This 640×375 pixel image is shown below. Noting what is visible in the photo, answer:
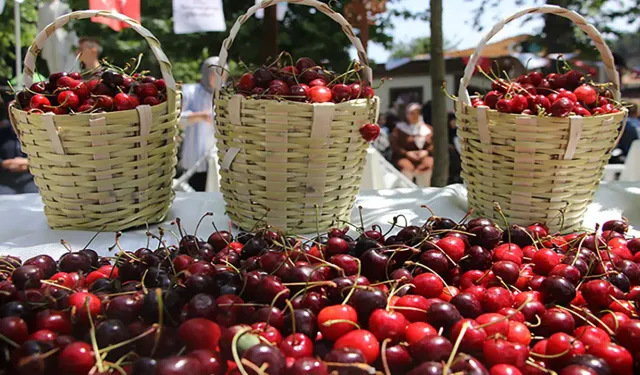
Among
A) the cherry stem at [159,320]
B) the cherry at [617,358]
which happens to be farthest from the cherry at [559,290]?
the cherry stem at [159,320]

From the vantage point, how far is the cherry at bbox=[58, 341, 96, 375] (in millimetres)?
606

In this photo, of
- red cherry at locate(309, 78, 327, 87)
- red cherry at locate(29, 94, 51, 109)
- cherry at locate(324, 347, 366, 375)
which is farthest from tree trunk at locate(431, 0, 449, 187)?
cherry at locate(324, 347, 366, 375)

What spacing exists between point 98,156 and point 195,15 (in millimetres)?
1473

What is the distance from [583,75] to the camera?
1475mm

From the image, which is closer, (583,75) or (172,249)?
(172,249)

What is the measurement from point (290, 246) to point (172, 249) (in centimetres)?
23

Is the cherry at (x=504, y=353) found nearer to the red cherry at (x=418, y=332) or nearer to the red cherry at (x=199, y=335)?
the red cherry at (x=418, y=332)

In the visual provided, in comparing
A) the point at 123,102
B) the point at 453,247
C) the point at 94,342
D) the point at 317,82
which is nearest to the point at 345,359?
the point at 94,342

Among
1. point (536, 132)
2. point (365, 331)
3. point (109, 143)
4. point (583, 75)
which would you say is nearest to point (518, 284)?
point (365, 331)

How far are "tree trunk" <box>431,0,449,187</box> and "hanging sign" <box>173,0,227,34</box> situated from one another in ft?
3.45

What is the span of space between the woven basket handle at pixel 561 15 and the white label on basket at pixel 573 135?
0.90 feet

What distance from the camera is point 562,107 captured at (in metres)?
1.29

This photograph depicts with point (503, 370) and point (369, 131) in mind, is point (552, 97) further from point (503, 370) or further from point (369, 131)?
point (503, 370)

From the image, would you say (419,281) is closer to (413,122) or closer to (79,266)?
(79,266)
